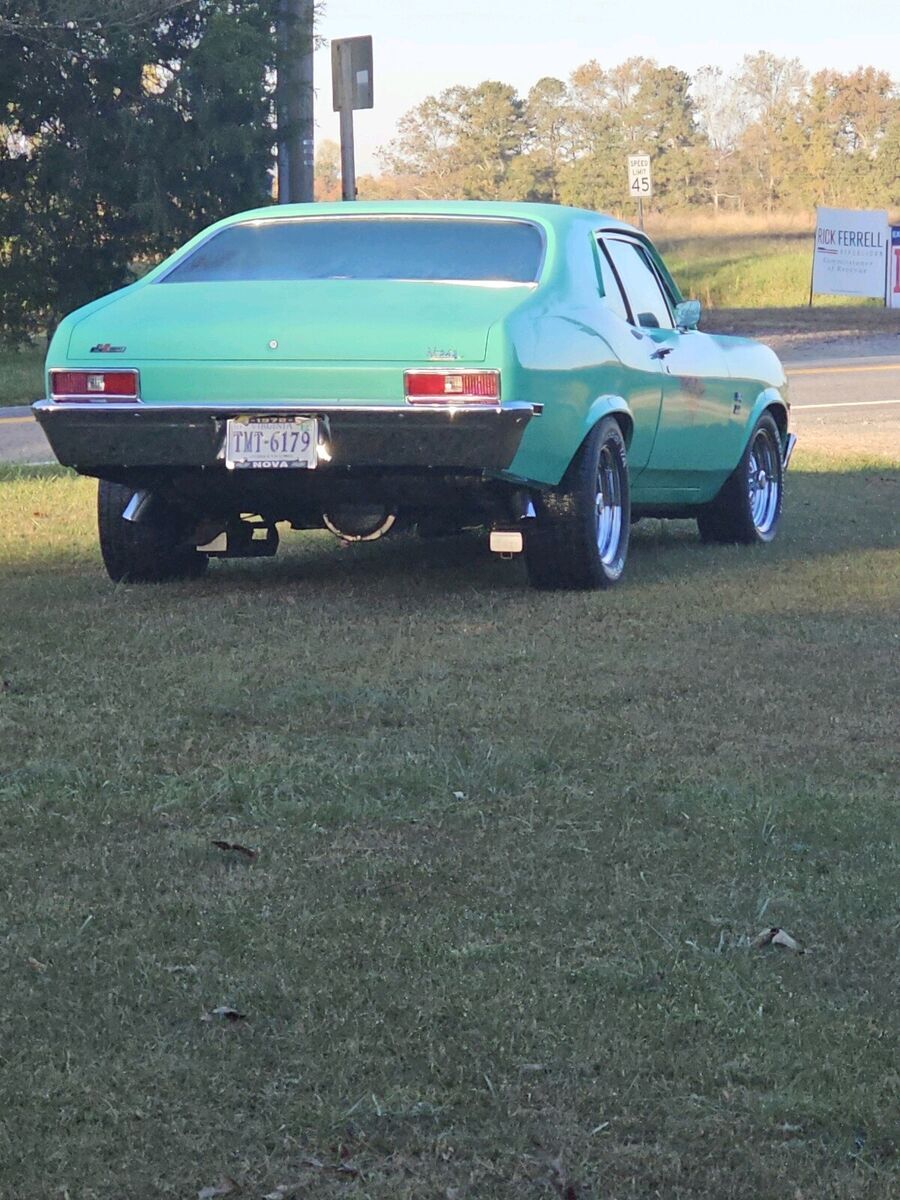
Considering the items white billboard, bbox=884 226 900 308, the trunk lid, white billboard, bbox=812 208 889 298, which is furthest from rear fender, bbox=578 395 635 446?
white billboard, bbox=884 226 900 308

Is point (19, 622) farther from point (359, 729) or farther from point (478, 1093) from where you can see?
point (478, 1093)

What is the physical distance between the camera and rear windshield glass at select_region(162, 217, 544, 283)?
758 cm

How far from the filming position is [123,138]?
24.5 metres

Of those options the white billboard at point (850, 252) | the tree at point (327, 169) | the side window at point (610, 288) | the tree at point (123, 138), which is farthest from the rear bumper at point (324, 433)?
the tree at point (327, 169)

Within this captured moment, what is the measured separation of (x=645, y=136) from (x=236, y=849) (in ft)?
336

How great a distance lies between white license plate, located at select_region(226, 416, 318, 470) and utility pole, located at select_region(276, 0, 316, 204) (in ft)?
51.6

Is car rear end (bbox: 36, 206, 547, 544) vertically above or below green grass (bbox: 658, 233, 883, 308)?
above

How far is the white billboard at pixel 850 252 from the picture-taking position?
37219mm

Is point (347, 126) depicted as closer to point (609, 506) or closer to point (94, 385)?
point (609, 506)

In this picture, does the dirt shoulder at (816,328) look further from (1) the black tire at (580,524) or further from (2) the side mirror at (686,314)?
(1) the black tire at (580,524)

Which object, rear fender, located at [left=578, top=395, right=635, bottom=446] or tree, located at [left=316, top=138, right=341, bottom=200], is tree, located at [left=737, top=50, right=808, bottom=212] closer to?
tree, located at [left=316, top=138, right=341, bottom=200]

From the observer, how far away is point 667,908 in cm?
378

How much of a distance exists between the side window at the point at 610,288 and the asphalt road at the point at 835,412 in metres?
6.03

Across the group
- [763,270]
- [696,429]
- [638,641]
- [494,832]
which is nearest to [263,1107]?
[494,832]
